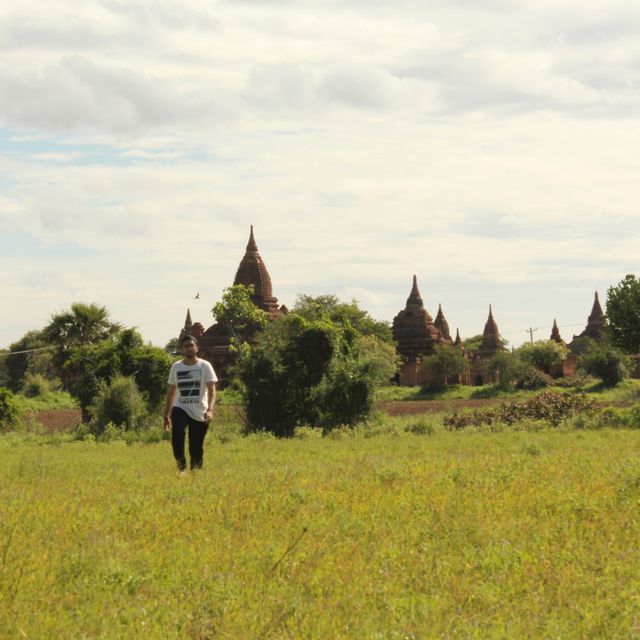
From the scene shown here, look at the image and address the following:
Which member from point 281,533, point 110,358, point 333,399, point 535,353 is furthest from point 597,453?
point 535,353

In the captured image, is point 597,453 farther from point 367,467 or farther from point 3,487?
point 3,487

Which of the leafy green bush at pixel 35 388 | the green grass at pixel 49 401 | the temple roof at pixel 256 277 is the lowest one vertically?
the green grass at pixel 49 401

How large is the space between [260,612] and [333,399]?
24057 mm

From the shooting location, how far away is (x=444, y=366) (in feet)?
247

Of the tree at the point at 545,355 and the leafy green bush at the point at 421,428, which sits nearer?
the leafy green bush at the point at 421,428

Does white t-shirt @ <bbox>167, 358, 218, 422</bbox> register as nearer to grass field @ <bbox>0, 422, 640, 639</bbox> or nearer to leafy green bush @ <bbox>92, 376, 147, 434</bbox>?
grass field @ <bbox>0, 422, 640, 639</bbox>

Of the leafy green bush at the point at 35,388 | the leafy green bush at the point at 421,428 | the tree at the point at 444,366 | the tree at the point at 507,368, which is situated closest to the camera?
the leafy green bush at the point at 421,428

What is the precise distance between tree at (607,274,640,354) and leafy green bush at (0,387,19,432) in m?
26.7

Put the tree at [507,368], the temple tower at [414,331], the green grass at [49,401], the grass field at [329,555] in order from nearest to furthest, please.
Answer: the grass field at [329,555] < the green grass at [49,401] < the tree at [507,368] < the temple tower at [414,331]

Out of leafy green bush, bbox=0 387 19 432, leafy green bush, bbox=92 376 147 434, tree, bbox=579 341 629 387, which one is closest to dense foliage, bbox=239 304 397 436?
leafy green bush, bbox=92 376 147 434

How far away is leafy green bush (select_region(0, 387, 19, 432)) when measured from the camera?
36.3 metres

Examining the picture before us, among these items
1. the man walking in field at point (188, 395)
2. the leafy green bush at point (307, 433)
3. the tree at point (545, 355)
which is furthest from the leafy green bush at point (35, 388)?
the man walking in field at point (188, 395)

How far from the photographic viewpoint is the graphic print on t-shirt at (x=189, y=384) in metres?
11.1

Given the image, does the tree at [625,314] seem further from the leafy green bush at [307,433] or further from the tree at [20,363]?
the tree at [20,363]
